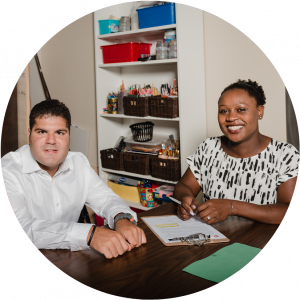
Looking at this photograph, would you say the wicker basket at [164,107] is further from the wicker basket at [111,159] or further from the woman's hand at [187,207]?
the woman's hand at [187,207]

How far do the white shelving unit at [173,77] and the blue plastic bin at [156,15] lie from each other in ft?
0.16

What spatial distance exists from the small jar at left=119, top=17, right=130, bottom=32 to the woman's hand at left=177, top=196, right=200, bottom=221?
729 millimetres

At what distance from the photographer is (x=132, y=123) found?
1.26 metres

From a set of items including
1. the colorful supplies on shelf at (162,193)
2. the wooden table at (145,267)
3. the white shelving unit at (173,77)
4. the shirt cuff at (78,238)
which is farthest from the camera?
the colorful supplies on shelf at (162,193)

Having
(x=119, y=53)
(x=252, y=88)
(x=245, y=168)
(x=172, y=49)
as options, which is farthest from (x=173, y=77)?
(x=245, y=168)

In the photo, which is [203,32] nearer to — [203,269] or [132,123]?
[132,123]

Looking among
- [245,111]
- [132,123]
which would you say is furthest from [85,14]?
[245,111]

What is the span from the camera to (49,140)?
3.07ft

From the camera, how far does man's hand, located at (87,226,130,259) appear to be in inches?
37.8

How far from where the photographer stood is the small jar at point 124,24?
1.25 meters

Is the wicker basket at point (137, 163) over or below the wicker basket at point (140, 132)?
below

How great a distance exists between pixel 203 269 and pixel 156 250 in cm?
16

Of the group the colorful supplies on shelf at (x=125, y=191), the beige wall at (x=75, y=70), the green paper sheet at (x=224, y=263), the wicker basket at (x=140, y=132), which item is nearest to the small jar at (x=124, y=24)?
the beige wall at (x=75, y=70)

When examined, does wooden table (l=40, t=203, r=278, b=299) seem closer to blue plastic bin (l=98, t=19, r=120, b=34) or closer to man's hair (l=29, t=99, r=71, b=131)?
man's hair (l=29, t=99, r=71, b=131)
